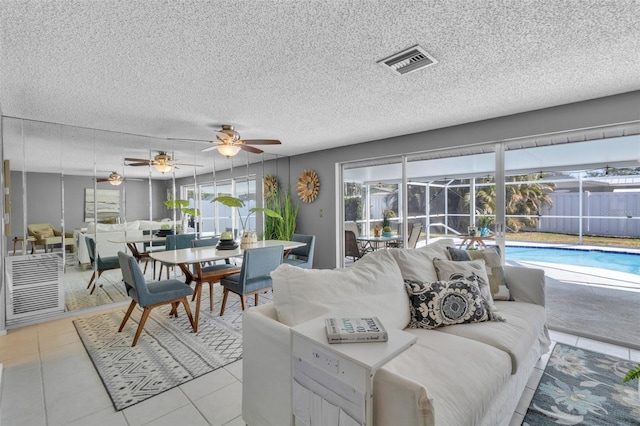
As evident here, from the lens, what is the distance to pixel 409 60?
210 cm

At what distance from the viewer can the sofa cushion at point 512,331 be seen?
170cm

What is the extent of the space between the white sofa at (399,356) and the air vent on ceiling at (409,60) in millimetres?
1379

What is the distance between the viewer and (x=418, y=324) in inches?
75.1

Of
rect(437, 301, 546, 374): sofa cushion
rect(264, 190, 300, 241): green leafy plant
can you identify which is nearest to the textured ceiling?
rect(437, 301, 546, 374): sofa cushion

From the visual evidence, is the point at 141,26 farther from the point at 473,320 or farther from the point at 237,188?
the point at 237,188

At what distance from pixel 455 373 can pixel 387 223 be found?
3853 millimetres

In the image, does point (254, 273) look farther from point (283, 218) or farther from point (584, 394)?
point (584, 394)

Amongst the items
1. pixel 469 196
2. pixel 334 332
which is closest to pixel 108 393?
pixel 334 332

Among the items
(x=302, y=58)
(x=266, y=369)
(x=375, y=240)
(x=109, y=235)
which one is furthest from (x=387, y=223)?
(x=109, y=235)

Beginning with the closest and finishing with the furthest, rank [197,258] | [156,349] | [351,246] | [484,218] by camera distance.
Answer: [156,349] → [197,258] → [484,218] → [351,246]

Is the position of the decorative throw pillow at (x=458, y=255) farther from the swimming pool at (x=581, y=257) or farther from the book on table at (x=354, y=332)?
the swimming pool at (x=581, y=257)

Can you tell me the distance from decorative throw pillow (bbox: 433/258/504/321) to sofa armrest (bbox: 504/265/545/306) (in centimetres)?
32

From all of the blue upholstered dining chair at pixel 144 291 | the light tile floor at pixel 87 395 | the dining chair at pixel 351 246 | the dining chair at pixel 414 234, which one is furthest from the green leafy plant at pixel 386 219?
the blue upholstered dining chair at pixel 144 291

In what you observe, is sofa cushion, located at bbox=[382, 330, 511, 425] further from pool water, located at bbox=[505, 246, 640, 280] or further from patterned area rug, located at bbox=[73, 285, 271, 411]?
pool water, located at bbox=[505, 246, 640, 280]
